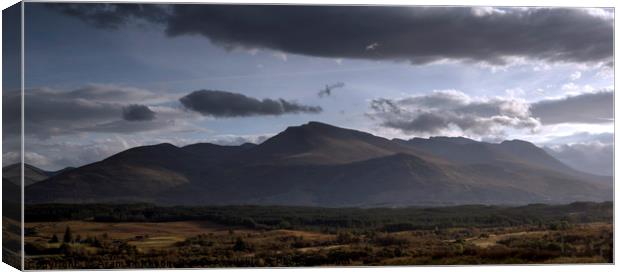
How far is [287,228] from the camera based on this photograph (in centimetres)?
1411

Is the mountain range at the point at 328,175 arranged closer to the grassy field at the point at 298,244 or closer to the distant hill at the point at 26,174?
the distant hill at the point at 26,174

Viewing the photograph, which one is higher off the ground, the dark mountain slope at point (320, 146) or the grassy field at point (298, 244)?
the dark mountain slope at point (320, 146)

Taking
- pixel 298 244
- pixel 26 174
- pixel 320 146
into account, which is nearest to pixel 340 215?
pixel 298 244

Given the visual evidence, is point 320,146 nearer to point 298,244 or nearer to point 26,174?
point 298,244

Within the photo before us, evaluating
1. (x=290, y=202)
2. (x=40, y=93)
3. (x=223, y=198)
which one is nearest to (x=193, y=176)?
(x=223, y=198)

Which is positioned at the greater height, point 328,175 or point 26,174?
point 26,174

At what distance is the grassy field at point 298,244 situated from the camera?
44.9 ft

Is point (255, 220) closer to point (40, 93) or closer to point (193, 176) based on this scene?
point (193, 176)

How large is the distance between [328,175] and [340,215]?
60 centimetres

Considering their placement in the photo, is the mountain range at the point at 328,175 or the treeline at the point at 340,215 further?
the mountain range at the point at 328,175

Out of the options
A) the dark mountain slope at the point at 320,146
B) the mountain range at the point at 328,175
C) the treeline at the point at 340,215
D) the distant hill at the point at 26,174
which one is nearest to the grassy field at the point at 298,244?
the treeline at the point at 340,215

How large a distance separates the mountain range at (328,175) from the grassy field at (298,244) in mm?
349

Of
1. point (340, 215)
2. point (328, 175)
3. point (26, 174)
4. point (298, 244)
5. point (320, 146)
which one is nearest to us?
point (26, 174)

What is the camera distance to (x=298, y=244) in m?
14.1
